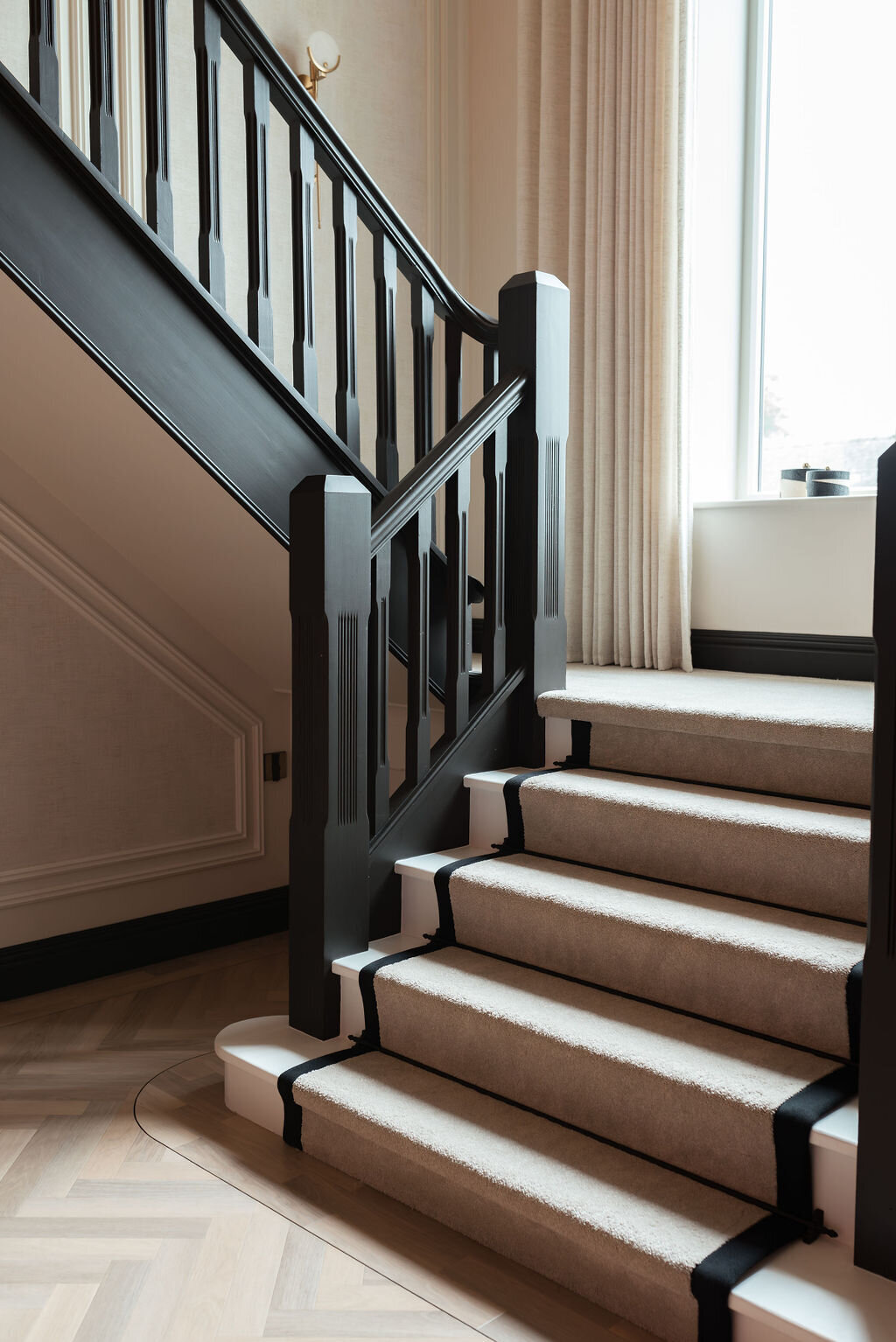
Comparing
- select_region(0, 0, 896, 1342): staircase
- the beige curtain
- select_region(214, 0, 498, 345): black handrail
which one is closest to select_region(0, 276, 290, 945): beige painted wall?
select_region(0, 0, 896, 1342): staircase

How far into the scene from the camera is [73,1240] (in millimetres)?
2023

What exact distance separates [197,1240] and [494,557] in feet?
5.56

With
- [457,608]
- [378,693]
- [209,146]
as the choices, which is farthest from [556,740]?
[209,146]

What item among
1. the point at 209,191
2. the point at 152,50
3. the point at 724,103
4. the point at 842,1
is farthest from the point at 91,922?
the point at 842,1

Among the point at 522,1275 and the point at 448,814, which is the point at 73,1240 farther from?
the point at 448,814

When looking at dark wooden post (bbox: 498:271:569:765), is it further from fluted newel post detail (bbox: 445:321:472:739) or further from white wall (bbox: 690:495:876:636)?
white wall (bbox: 690:495:876:636)

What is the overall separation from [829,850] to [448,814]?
0.99 metres

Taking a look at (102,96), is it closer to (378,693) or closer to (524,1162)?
(378,693)

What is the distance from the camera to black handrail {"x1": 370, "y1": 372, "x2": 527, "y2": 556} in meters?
2.63

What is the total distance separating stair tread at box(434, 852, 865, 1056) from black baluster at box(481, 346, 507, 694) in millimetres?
522

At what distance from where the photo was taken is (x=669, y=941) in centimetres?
221

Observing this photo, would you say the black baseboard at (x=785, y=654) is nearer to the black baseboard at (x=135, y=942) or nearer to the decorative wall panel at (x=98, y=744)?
the decorative wall panel at (x=98, y=744)

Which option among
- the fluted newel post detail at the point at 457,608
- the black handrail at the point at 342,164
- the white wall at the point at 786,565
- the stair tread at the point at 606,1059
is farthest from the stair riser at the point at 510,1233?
the white wall at the point at 786,565

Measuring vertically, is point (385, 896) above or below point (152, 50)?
below
